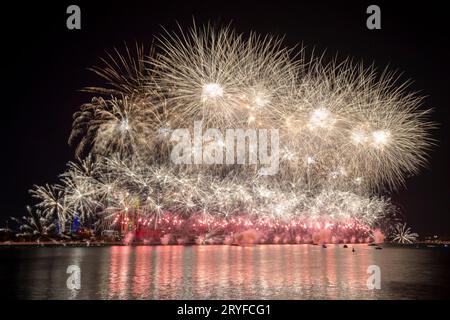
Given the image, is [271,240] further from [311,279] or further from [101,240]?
[311,279]

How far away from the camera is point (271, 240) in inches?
3927

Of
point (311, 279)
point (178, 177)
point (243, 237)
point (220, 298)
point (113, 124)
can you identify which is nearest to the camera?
point (220, 298)

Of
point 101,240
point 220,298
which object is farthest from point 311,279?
point 101,240

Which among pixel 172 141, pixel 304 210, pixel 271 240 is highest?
pixel 172 141

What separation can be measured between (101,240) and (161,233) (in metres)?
10.6

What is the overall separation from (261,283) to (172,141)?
17.2 m

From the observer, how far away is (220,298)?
709 inches

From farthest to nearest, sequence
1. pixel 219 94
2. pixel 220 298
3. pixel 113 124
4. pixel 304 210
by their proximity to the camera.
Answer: pixel 304 210
pixel 113 124
pixel 219 94
pixel 220 298

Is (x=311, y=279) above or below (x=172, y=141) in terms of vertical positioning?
below

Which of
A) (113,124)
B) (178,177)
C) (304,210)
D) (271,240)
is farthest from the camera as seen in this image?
(271,240)
